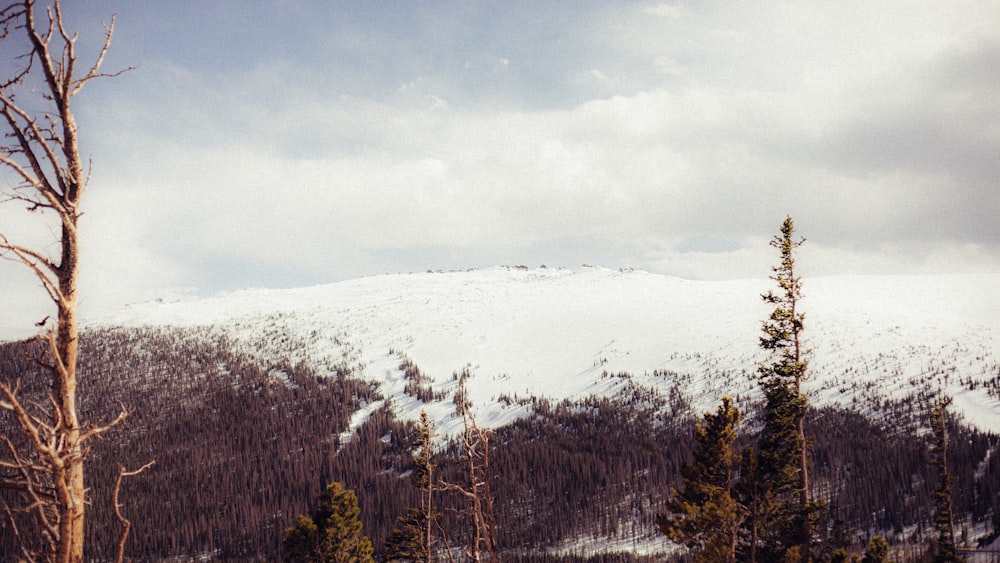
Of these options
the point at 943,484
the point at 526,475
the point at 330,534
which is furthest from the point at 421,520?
the point at 526,475

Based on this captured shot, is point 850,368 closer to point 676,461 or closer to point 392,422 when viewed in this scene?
point 676,461

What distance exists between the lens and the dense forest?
105 meters

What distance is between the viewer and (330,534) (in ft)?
101

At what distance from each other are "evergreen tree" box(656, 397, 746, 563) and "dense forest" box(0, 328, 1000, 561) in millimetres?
82051

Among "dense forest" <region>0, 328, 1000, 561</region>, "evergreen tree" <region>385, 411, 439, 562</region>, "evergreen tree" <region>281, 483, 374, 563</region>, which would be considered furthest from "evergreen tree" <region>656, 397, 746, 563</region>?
"dense forest" <region>0, 328, 1000, 561</region>

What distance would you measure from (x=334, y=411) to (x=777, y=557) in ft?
609

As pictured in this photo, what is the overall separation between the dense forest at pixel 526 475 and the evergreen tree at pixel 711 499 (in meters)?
82.1

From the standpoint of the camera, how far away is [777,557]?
21.6 meters

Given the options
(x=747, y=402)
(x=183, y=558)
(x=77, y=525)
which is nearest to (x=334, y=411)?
(x=183, y=558)

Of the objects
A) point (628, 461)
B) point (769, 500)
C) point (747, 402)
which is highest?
point (769, 500)

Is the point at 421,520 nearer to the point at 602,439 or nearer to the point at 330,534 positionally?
the point at 330,534

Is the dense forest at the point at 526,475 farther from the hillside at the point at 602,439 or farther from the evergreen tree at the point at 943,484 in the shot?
the evergreen tree at the point at 943,484

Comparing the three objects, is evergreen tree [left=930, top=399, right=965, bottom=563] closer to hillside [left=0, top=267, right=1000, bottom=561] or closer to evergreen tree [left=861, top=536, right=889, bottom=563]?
evergreen tree [left=861, top=536, right=889, bottom=563]

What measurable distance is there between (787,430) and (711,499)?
426cm
